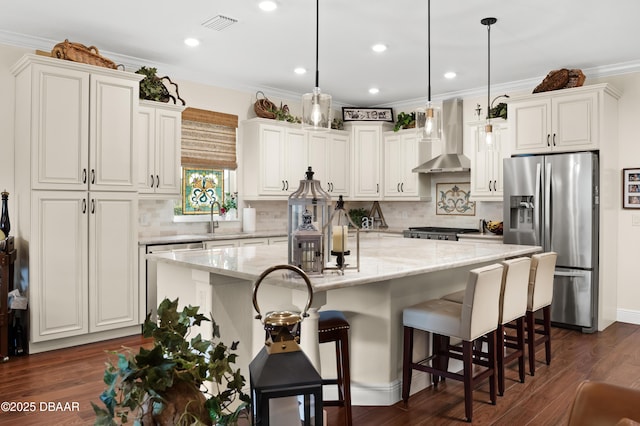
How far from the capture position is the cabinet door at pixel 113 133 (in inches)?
165

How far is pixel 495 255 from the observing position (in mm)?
3371

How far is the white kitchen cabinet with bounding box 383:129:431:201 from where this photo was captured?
6.58 meters

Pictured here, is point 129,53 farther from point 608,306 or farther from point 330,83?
point 608,306

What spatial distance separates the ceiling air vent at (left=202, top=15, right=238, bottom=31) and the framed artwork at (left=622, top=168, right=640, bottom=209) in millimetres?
4242

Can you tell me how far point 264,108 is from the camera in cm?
598

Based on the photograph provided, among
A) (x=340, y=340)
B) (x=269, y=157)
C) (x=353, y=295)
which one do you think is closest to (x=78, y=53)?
(x=269, y=157)

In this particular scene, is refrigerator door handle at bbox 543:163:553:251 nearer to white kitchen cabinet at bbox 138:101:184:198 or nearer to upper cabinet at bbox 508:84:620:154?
upper cabinet at bbox 508:84:620:154

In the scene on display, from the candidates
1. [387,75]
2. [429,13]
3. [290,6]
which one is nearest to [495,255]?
[429,13]

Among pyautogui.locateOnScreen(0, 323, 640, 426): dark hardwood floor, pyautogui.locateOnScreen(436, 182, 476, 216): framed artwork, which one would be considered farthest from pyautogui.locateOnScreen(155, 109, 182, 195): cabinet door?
pyautogui.locateOnScreen(436, 182, 476, 216): framed artwork

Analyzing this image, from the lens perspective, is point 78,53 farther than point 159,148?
No

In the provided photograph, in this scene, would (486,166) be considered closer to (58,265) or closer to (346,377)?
(346,377)

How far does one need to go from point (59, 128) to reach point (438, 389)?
11.8 feet

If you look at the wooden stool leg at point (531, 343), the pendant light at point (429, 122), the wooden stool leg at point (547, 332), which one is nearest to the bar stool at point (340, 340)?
the pendant light at point (429, 122)

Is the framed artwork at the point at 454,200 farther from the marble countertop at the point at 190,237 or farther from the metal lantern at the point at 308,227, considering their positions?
the metal lantern at the point at 308,227
